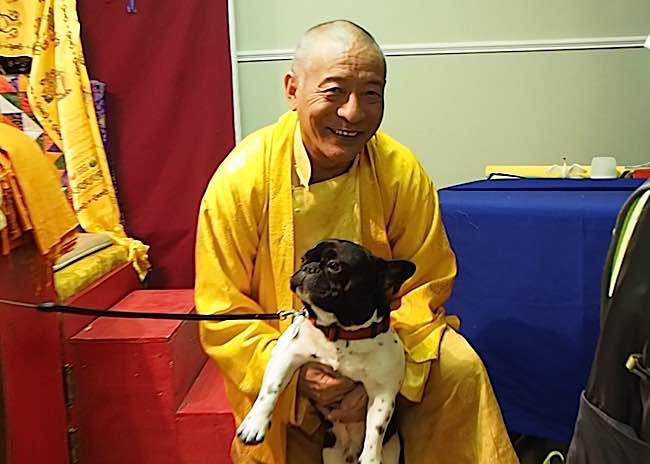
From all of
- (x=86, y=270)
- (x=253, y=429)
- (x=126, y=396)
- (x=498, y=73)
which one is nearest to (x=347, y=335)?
(x=253, y=429)

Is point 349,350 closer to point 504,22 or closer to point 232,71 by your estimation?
point 232,71

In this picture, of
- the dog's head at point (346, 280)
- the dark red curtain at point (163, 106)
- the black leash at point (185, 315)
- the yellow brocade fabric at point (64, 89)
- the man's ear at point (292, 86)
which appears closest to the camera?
the dog's head at point (346, 280)

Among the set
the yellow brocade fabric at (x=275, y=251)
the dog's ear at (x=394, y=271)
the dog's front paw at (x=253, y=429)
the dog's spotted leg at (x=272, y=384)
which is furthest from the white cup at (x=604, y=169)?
the dog's front paw at (x=253, y=429)

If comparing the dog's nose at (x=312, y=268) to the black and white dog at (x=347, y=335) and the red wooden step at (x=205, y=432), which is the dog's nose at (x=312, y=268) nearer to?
the black and white dog at (x=347, y=335)

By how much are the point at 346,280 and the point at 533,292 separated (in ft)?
2.39

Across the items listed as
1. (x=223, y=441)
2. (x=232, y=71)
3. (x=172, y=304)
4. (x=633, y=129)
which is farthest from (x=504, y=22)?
(x=223, y=441)

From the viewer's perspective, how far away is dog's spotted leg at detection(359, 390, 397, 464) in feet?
4.25

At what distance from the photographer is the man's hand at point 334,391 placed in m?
1.33

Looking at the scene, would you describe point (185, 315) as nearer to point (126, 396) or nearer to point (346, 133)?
point (346, 133)

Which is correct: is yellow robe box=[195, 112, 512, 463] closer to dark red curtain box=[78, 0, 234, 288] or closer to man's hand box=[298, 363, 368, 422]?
man's hand box=[298, 363, 368, 422]

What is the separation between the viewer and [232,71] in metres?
2.57

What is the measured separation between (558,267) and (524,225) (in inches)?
4.9

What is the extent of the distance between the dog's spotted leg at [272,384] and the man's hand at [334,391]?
40 mm

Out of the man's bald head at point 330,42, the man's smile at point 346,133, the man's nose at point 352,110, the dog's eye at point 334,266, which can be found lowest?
the dog's eye at point 334,266
